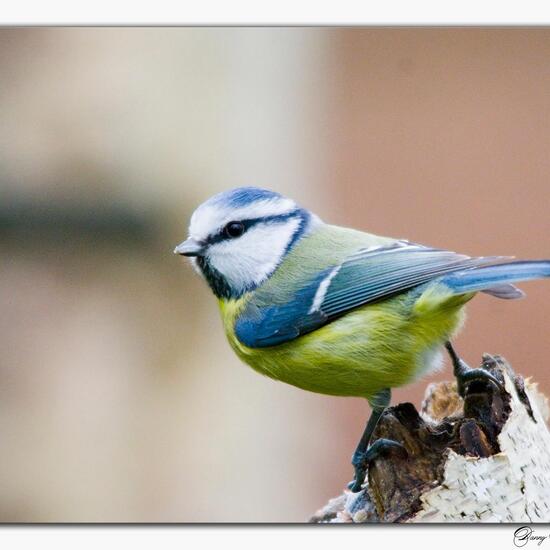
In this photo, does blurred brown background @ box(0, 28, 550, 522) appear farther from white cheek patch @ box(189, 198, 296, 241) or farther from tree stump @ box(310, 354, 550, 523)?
white cheek patch @ box(189, 198, 296, 241)

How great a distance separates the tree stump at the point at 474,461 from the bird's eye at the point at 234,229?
0.38 meters

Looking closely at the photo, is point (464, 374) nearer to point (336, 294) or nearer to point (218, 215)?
point (336, 294)

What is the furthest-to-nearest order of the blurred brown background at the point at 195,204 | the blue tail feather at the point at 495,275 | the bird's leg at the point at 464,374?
the blurred brown background at the point at 195,204, the bird's leg at the point at 464,374, the blue tail feather at the point at 495,275

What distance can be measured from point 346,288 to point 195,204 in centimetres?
59

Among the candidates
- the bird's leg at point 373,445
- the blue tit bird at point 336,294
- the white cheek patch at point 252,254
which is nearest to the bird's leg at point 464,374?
the blue tit bird at point 336,294

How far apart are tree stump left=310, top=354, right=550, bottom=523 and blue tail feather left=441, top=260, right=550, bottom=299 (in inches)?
6.3

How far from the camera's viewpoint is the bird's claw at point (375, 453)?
1.31m

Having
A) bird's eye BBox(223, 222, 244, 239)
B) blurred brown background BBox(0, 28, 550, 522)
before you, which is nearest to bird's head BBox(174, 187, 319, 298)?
bird's eye BBox(223, 222, 244, 239)

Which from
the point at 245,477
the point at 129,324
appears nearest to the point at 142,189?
the point at 129,324

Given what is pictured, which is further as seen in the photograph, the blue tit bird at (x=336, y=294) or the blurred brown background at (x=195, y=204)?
the blurred brown background at (x=195, y=204)

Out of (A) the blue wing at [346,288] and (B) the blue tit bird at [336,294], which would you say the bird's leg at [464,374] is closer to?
(B) the blue tit bird at [336,294]

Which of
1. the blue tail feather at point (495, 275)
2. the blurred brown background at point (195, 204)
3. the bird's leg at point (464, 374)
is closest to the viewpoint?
the blue tail feather at point (495, 275)
